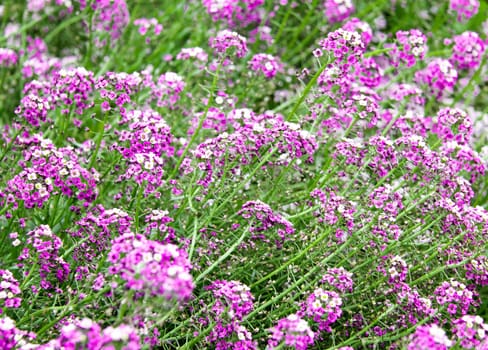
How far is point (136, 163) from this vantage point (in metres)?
3.67

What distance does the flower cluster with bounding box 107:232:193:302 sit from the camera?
108 inches

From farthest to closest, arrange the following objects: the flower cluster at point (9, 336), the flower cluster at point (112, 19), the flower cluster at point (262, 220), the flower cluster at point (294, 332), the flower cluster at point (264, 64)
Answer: the flower cluster at point (112, 19) → the flower cluster at point (264, 64) → the flower cluster at point (262, 220) → the flower cluster at point (294, 332) → the flower cluster at point (9, 336)

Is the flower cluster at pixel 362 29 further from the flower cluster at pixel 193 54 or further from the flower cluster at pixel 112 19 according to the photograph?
the flower cluster at pixel 112 19

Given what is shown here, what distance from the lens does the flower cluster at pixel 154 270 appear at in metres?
2.74

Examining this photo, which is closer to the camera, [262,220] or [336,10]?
[262,220]

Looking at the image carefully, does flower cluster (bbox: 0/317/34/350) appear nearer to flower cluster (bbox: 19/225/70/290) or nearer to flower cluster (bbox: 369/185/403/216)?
flower cluster (bbox: 19/225/70/290)

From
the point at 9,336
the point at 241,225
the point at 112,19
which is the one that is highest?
the point at 112,19

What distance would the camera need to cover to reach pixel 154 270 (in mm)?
2760

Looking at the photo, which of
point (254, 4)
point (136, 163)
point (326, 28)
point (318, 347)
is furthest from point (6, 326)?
point (326, 28)

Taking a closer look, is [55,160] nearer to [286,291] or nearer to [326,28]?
[286,291]

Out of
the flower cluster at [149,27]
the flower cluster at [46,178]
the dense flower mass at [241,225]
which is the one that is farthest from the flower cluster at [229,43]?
the flower cluster at [149,27]

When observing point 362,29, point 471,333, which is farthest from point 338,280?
point 362,29

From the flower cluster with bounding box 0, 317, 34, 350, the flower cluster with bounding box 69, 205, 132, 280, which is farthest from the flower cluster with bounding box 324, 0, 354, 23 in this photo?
the flower cluster with bounding box 0, 317, 34, 350

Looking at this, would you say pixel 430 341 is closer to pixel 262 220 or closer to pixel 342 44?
pixel 262 220
